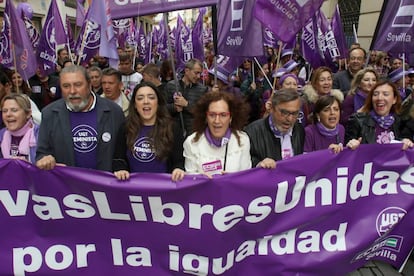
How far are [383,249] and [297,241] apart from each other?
77cm

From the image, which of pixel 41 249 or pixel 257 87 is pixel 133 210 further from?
pixel 257 87

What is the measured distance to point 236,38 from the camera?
15.2 ft

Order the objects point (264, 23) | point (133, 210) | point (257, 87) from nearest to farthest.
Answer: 1. point (133, 210)
2. point (264, 23)
3. point (257, 87)

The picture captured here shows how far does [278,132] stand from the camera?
132 inches

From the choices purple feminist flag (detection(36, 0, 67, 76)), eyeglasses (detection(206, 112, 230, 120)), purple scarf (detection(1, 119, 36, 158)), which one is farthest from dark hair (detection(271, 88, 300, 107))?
purple feminist flag (detection(36, 0, 67, 76))

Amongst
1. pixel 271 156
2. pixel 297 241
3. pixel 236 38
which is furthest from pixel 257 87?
pixel 297 241

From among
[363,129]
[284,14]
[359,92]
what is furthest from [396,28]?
[363,129]

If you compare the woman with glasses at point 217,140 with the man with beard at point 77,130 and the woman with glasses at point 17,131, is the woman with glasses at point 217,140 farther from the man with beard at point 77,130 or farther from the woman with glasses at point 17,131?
the woman with glasses at point 17,131

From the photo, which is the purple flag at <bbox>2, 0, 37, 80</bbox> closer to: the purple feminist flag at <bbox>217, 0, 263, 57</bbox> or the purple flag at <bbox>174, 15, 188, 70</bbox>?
the purple feminist flag at <bbox>217, 0, 263, 57</bbox>

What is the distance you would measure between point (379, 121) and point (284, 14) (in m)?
1.46

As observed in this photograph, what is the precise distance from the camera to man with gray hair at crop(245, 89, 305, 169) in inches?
128

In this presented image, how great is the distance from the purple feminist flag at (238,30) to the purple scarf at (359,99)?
4.11 ft

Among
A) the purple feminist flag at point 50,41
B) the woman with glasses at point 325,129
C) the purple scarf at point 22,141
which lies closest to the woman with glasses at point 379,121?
the woman with glasses at point 325,129

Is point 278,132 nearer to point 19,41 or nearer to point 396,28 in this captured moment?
point 396,28
